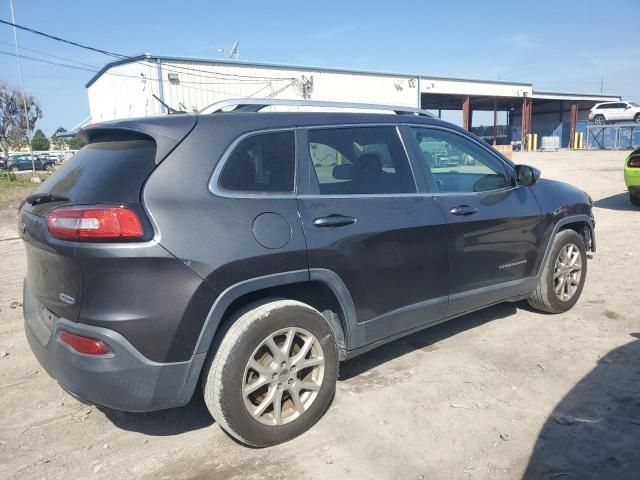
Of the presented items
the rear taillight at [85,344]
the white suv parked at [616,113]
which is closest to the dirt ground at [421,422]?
the rear taillight at [85,344]

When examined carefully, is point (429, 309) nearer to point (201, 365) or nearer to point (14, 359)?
point (201, 365)

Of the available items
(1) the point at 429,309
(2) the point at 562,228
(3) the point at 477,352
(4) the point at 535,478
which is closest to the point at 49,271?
(1) the point at 429,309

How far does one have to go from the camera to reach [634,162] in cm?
951

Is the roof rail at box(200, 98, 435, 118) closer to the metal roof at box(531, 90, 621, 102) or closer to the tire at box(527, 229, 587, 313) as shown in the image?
the tire at box(527, 229, 587, 313)

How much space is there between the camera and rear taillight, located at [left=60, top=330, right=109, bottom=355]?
234 cm

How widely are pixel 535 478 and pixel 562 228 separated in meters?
2.83

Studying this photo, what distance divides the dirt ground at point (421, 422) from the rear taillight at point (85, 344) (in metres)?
0.72

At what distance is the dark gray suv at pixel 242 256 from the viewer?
2361 millimetres

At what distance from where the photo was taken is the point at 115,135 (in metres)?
2.78

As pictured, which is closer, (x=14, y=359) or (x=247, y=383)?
(x=247, y=383)

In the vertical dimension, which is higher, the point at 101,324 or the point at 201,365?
the point at 101,324

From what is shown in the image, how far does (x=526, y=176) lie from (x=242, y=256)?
2744 millimetres

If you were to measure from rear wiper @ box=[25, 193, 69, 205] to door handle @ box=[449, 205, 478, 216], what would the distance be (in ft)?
8.02

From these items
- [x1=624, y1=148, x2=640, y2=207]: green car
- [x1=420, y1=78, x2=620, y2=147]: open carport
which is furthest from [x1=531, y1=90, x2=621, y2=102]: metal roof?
[x1=624, y1=148, x2=640, y2=207]: green car
